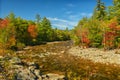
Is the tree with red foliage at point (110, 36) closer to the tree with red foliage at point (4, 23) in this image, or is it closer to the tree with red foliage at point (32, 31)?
the tree with red foliage at point (4, 23)

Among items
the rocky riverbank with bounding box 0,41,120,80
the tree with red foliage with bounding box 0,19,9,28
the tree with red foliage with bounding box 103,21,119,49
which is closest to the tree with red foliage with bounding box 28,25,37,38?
Result: the tree with red foliage with bounding box 0,19,9,28

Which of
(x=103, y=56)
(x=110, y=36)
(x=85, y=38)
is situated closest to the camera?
(x=103, y=56)

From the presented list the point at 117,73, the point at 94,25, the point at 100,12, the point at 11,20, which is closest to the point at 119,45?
the point at 94,25

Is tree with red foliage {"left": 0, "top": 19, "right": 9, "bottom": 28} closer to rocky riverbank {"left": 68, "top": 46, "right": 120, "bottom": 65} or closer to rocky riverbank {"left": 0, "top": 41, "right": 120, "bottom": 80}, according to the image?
rocky riverbank {"left": 0, "top": 41, "right": 120, "bottom": 80}

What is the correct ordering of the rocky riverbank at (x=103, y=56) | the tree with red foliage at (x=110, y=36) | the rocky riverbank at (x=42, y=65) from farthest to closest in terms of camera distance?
the tree with red foliage at (x=110, y=36), the rocky riverbank at (x=103, y=56), the rocky riverbank at (x=42, y=65)

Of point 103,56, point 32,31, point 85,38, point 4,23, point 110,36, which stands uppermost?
point 4,23

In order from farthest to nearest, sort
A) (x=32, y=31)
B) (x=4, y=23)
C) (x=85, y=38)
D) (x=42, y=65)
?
(x=32, y=31) → (x=4, y=23) → (x=85, y=38) → (x=42, y=65)

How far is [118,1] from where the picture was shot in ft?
194

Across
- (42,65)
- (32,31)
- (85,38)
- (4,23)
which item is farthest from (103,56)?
(32,31)

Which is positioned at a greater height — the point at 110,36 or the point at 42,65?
the point at 110,36

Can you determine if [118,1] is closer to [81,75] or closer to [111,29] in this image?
[111,29]

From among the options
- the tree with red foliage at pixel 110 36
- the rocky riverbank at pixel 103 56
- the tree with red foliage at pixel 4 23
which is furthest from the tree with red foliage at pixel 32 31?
the rocky riverbank at pixel 103 56

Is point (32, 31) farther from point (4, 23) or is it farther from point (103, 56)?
point (103, 56)

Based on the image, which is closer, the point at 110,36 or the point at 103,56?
the point at 103,56
